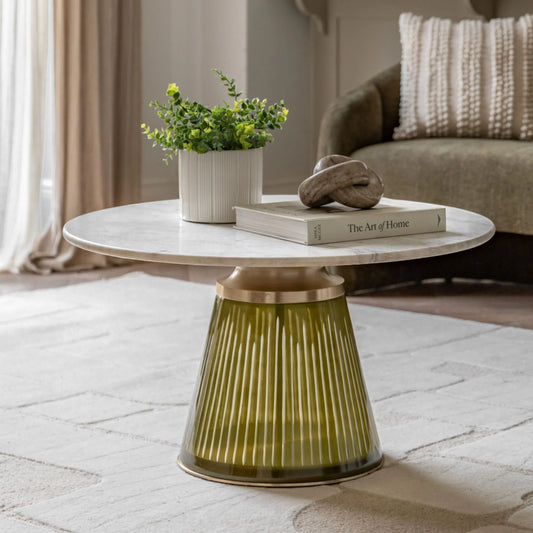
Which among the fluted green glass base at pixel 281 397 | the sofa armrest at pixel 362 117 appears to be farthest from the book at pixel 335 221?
the sofa armrest at pixel 362 117

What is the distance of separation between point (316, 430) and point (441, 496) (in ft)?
0.69

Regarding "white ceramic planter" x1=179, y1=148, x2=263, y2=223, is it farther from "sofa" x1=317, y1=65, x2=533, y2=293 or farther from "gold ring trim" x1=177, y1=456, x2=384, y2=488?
"sofa" x1=317, y1=65, x2=533, y2=293

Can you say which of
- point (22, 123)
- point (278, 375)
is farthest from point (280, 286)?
point (22, 123)

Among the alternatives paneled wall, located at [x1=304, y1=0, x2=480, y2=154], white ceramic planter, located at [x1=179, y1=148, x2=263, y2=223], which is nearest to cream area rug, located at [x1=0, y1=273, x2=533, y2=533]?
white ceramic planter, located at [x1=179, y1=148, x2=263, y2=223]

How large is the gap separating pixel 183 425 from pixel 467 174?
4.64ft

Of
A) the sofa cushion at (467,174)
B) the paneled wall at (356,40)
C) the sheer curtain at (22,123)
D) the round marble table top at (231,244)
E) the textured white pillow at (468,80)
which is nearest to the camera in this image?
the round marble table top at (231,244)

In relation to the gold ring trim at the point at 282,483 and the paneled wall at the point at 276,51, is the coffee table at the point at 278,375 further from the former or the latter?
the paneled wall at the point at 276,51

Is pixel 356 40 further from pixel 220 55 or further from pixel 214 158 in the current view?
pixel 214 158

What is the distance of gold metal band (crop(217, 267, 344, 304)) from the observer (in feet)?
→ 5.39

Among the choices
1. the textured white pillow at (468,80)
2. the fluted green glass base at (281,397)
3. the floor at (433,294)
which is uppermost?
the textured white pillow at (468,80)

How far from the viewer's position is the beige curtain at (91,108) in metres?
3.72

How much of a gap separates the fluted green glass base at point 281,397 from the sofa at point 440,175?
56.4 inches

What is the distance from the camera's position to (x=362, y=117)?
332 centimetres

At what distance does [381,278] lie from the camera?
333 cm
